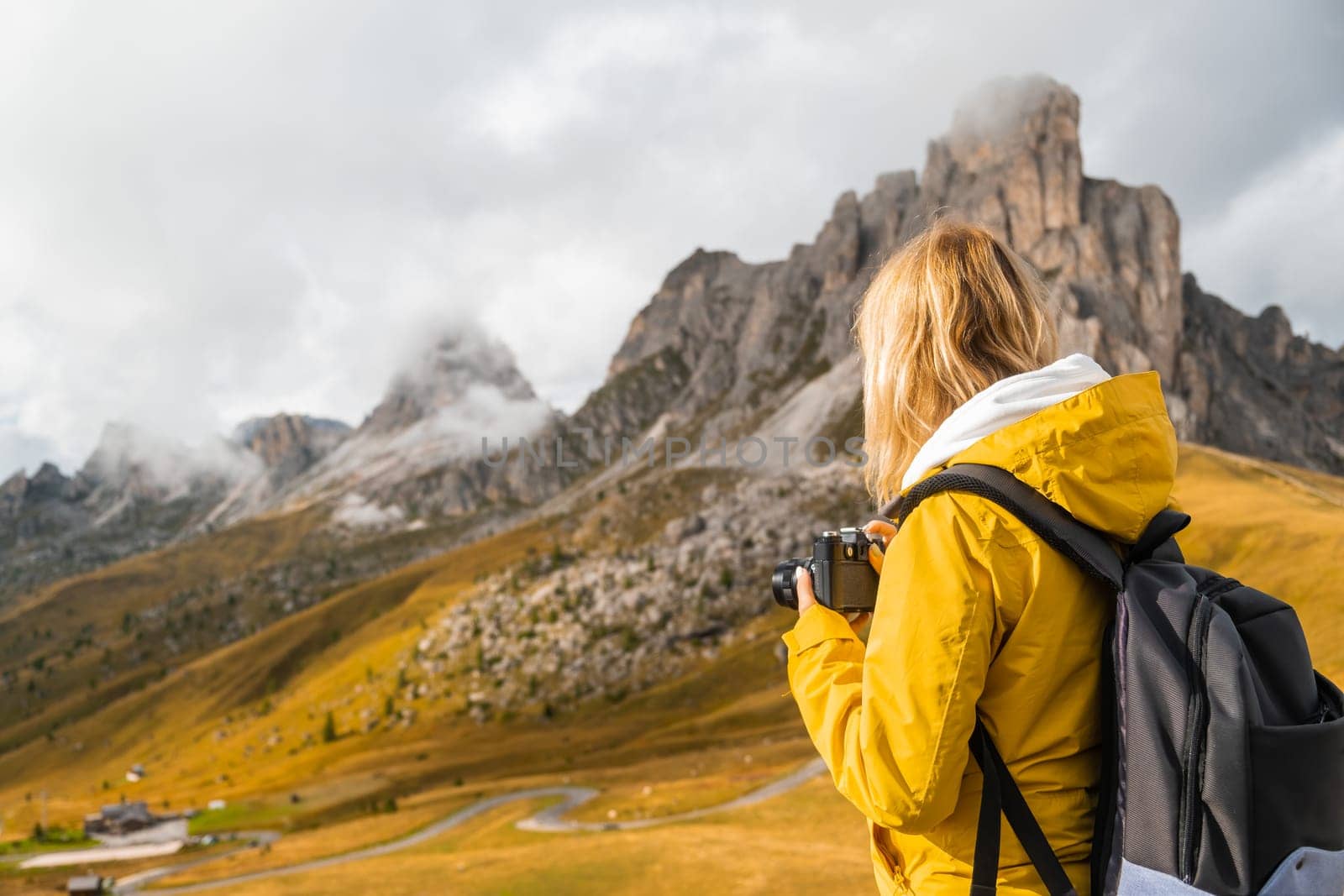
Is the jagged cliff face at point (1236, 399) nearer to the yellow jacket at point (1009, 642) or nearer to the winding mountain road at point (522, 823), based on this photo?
the winding mountain road at point (522, 823)

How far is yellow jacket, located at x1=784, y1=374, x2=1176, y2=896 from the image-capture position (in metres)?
2.98

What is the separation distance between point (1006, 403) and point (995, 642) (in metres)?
0.93

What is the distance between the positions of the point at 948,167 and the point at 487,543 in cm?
13187

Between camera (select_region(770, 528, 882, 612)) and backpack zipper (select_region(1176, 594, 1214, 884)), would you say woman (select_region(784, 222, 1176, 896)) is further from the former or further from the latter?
backpack zipper (select_region(1176, 594, 1214, 884))

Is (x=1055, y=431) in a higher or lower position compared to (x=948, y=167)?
lower

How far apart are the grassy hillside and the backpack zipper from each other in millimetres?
21011

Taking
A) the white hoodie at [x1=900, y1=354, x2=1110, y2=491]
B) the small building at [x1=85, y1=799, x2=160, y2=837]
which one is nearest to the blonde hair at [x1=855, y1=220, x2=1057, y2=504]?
the white hoodie at [x1=900, y1=354, x2=1110, y2=491]

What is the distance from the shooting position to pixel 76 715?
14300 cm

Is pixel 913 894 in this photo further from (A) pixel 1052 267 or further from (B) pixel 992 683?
(A) pixel 1052 267

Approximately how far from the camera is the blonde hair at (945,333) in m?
3.66

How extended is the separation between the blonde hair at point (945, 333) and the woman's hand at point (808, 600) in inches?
27.6

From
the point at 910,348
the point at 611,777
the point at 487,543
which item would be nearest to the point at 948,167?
the point at 487,543

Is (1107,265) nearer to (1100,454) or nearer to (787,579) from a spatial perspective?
(787,579)

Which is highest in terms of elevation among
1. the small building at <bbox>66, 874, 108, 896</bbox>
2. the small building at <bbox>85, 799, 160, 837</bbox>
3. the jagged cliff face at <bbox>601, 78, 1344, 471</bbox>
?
the jagged cliff face at <bbox>601, 78, 1344, 471</bbox>
